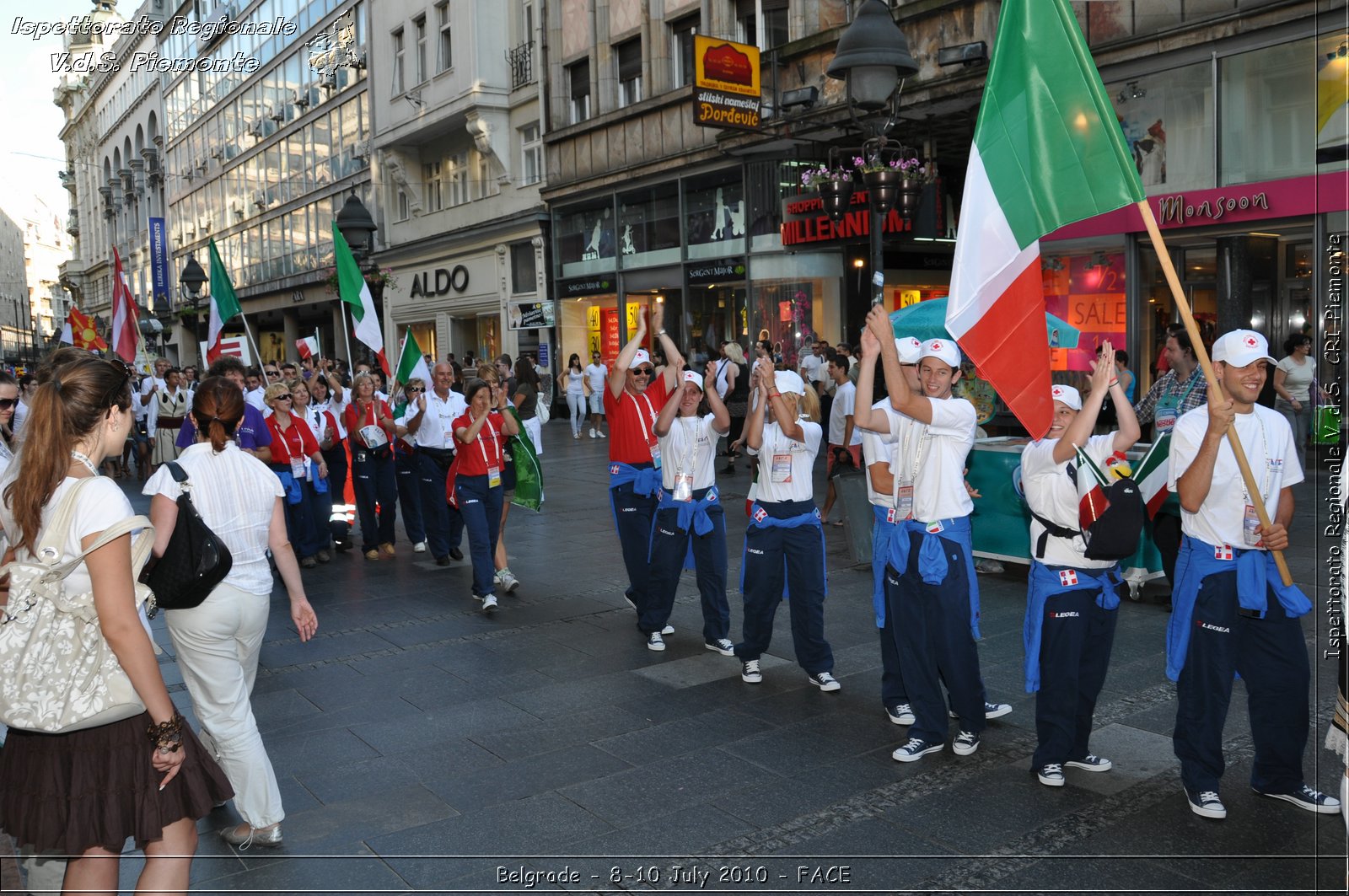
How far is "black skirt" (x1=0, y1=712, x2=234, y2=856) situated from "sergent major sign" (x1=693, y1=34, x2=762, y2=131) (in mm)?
17648

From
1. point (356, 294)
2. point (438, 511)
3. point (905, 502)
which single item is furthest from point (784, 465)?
point (356, 294)

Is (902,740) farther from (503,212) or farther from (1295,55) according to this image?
(503,212)

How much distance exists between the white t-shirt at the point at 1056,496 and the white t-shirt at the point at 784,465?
159cm

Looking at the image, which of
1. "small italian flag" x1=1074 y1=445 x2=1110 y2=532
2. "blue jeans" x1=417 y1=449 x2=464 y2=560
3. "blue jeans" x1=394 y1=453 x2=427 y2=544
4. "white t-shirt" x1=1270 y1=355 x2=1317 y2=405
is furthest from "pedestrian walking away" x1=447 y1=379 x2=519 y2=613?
"white t-shirt" x1=1270 y1=355 x2=1317 y2=405

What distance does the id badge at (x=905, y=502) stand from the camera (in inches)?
203

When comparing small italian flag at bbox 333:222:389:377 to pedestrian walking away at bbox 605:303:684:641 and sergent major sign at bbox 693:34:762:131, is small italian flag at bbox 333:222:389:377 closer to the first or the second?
pedestrian walking away at bbox 605:303:684:641

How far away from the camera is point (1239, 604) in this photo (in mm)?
4316

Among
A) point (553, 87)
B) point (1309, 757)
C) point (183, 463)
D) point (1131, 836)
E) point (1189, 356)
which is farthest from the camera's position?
point (553, 87)

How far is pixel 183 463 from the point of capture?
4.52 meters

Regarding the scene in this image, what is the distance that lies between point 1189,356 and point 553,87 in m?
22.1

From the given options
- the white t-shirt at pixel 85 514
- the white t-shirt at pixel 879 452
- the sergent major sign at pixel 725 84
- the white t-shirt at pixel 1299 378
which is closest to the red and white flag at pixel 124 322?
the sergent major sign at pixel 725 84

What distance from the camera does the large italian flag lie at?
174 inches

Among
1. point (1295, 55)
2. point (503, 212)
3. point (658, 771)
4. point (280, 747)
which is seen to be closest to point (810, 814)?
point (658, 771)

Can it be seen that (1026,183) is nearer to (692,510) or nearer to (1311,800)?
(1311,800)
